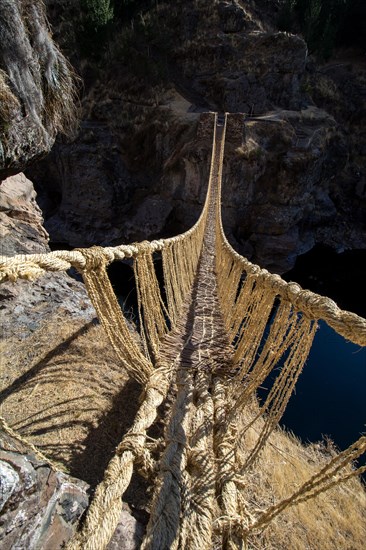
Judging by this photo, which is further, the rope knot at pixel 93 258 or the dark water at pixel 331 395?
the dark water at pixel 331 395

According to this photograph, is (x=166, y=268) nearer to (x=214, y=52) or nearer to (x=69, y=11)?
(x=214, y=52)

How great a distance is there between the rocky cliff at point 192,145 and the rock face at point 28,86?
7284mm

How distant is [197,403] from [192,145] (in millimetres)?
9602

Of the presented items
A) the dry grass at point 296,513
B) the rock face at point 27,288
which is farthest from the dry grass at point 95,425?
the rock face at point 27,288

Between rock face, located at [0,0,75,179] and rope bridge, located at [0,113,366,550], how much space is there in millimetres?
1510

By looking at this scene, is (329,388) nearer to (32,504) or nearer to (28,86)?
(32,504)

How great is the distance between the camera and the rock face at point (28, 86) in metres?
2.32

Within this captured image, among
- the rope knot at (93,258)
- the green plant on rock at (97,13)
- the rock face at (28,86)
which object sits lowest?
the rope knot at (93,258)

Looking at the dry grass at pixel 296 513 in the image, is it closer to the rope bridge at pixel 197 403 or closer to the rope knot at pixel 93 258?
the rope bridge at pixel 197 403

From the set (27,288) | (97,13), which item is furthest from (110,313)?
(97,13)

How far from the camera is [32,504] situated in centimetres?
67

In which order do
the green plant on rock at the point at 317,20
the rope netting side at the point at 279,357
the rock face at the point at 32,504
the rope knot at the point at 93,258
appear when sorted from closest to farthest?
the rock face at the point at 32,504, the rope netting side at the point at 279,357, the rope knot at the point at 93,258, the green plant on rock at the point at 317,20

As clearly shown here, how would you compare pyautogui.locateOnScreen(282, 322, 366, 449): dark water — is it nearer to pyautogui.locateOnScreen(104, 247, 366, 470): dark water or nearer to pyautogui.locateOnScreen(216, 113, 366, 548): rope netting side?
pyautogui.locateOnScreen(104, 247, 366, 470): dark water

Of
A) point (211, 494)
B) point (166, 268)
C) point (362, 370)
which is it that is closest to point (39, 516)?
point (211, 494)
